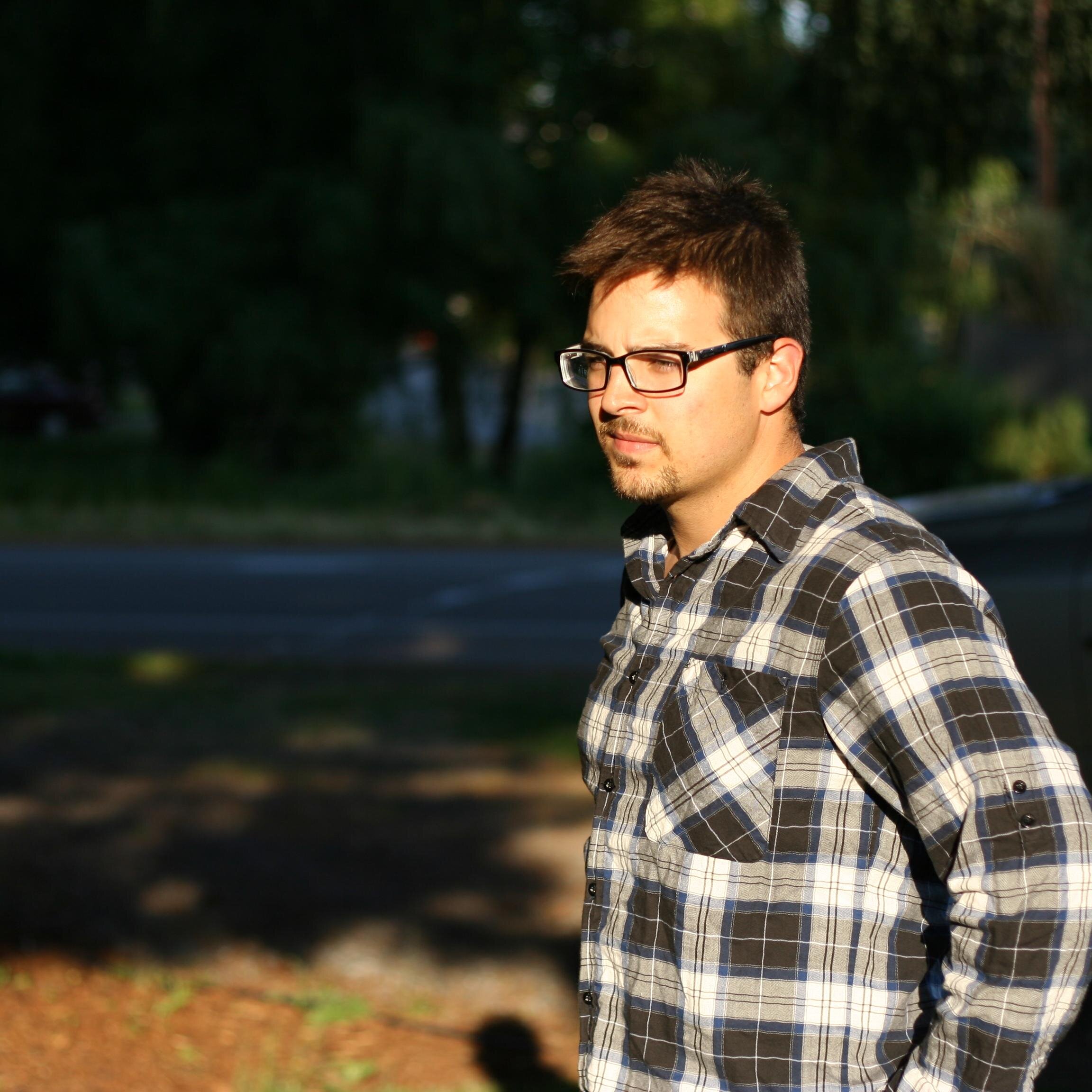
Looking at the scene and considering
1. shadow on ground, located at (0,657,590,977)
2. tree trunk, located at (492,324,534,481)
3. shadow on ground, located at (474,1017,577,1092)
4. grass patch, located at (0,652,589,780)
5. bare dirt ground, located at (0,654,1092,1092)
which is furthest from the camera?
tree trunk, located at (492,324,534,481)

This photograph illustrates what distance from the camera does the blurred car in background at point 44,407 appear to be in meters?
37.8

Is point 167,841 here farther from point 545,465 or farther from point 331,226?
point 545,465

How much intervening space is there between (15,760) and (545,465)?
15.5 metres

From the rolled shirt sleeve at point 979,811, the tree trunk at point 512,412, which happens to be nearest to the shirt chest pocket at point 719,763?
the rolled shirt sleeve at point 979,811

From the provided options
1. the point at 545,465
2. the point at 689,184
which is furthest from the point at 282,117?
the point at 689,184

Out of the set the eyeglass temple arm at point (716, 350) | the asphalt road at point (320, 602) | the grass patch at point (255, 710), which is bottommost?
the asphalt road at point (320, 602)

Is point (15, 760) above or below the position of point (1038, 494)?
below

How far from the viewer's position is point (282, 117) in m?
20.5

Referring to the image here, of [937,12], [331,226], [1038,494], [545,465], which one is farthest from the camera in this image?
[545,465]

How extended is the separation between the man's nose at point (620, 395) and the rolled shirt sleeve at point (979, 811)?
15.4 inches

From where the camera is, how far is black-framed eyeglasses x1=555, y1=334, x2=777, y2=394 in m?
1.75

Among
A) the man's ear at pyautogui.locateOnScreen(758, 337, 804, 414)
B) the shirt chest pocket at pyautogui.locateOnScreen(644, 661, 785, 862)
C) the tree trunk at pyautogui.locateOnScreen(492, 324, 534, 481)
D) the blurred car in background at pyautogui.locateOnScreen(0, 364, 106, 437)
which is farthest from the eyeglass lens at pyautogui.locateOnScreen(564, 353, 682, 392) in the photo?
the blurred car in background at pyautogui.locateOnScreen(0, 364, 106, 437)

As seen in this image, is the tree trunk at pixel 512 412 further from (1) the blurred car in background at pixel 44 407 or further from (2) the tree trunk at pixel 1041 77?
(1) the blurred car in background at pixel 44 407

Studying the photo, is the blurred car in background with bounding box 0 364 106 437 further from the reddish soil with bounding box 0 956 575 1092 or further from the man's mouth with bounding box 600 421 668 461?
the man's mouth with bounding box 600 421 668 461
